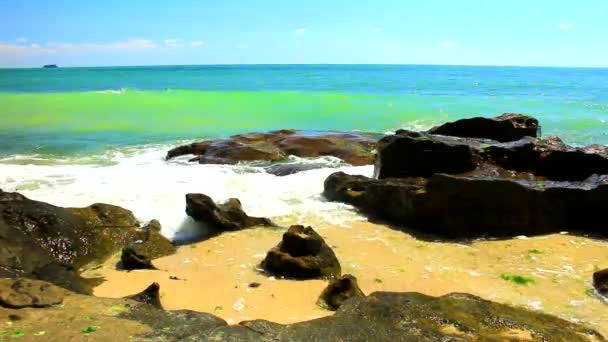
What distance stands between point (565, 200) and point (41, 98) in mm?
41182

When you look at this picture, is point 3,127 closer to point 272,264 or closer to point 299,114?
point 299,114

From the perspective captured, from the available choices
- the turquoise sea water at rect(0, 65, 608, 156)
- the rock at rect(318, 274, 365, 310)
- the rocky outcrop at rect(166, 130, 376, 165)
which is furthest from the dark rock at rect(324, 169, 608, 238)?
the turquoise sea water at rect(0, 65, 608, 156)

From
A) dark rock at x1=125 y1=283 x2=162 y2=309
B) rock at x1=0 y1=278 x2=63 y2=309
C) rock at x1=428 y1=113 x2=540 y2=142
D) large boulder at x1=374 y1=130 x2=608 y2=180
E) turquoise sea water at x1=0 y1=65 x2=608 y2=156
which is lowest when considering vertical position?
turquoise sea water at x1=0 y1=65 x2=608 y2=156

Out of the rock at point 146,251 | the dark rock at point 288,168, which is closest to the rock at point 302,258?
the rock at point 146,251

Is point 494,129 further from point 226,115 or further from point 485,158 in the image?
point 226,115

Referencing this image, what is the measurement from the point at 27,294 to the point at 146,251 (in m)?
2.67

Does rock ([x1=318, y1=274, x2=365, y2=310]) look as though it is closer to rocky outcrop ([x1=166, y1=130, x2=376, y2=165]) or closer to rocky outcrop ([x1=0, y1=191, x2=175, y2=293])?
rocky outcrop ([x1=0, y1=191, x2=175, y2=293])

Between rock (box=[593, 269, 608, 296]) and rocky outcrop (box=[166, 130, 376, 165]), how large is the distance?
8528mm

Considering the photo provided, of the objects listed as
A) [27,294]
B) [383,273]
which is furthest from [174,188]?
[27,294]

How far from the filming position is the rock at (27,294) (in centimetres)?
440

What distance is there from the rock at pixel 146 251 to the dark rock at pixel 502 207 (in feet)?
12.0

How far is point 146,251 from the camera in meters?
7.20

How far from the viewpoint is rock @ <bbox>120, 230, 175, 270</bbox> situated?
6758 mm

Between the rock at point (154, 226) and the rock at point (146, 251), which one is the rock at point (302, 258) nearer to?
the rock at point (146, 251)
